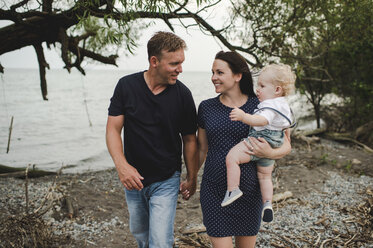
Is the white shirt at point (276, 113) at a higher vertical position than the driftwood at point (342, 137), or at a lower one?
higher

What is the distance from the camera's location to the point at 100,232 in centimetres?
Answer: 511

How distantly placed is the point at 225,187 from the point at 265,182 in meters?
0.34

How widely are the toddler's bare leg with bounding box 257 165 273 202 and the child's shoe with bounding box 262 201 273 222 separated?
38 millimetres

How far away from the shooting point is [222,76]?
2.80m

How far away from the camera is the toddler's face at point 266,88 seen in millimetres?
2754

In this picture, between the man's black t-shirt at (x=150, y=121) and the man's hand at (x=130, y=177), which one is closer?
the man's hand at (x=130, y=177)

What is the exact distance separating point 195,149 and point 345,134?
10.9m

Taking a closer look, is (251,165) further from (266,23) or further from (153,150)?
(266,23)

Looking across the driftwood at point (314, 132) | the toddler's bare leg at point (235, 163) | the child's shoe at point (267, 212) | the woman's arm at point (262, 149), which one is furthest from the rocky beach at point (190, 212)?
the driftwood at point (314, 132)

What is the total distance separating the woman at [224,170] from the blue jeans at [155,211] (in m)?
0.31

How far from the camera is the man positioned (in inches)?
113

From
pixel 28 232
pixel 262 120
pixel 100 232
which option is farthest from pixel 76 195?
pixel 262 120

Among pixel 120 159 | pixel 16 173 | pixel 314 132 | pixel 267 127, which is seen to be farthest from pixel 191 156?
pixel 314 132

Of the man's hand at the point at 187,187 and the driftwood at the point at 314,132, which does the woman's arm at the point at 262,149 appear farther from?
the driftwood at the point at 314,132
